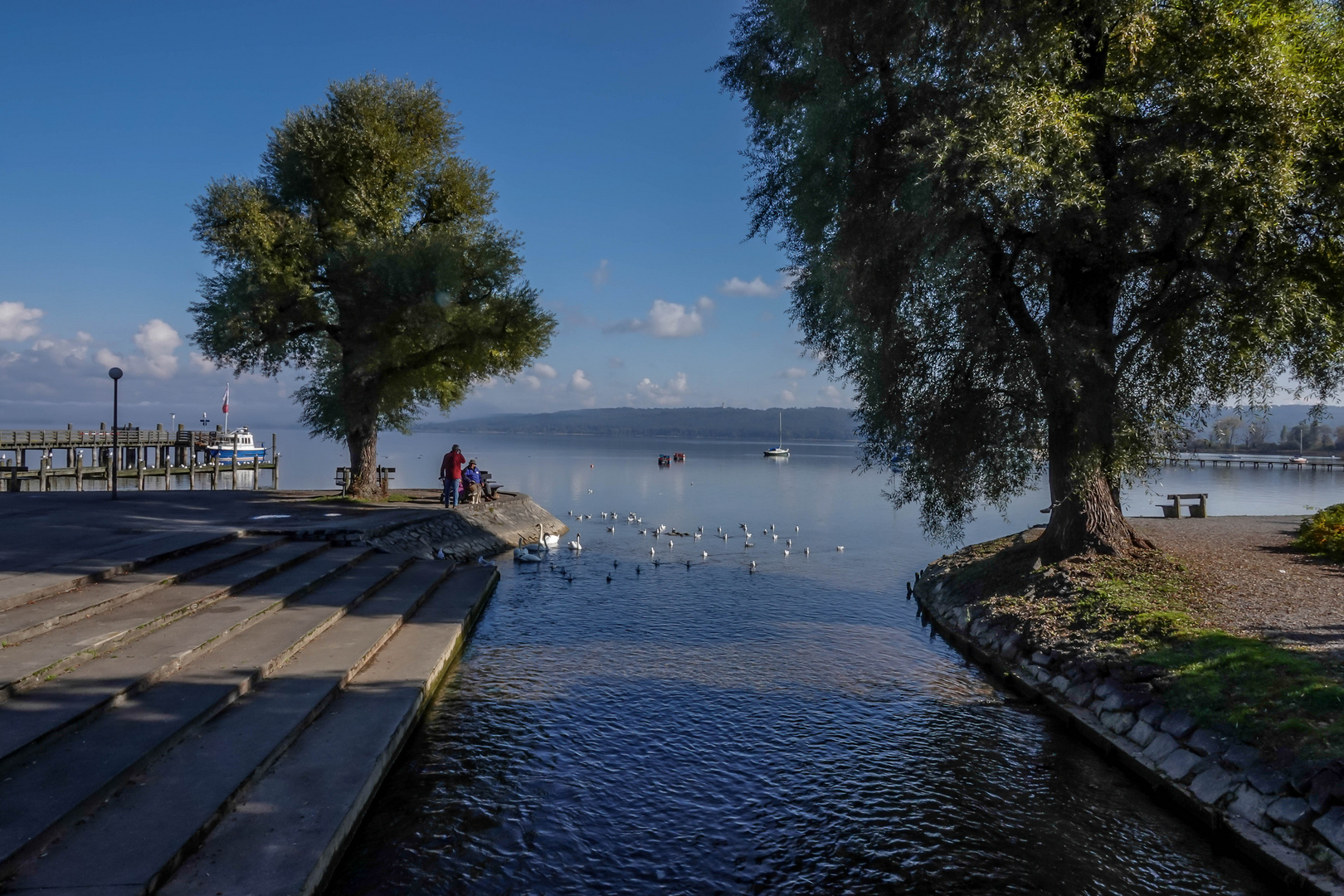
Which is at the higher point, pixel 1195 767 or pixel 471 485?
pixel 471 485

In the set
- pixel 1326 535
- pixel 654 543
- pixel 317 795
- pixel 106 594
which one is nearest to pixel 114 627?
pixel 106 594

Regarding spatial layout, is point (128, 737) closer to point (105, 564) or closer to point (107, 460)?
point (105, 564)

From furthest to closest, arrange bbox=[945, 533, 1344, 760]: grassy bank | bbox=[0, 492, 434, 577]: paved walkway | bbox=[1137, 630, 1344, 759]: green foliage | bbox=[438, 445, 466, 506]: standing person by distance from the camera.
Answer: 1. bbox=[438, 445, 466, 506]: standing person
2. bbox=[0, 492, 434, 577]: paved walkway
3. bbox=[945, 533, 1344, 760]: grassy bank
4. bbox=[1137, 630, 1344, 759]: green foliage

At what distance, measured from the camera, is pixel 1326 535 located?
1762cm

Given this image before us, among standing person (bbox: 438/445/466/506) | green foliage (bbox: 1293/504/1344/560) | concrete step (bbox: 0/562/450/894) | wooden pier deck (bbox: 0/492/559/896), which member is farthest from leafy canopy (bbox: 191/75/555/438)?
green foliage (bbox: 1293/504/1344/560)

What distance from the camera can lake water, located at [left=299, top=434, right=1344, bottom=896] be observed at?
7.21 metres

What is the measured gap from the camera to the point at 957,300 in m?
14.3

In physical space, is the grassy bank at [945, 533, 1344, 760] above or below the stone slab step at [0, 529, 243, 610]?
below

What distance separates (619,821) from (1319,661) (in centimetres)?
910

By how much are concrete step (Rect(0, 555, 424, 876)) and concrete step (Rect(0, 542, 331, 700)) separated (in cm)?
94

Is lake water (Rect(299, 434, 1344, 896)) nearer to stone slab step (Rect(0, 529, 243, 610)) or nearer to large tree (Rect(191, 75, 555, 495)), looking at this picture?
stone slab step (Rect(0, 529, 243, 610))

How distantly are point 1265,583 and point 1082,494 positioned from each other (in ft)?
11.9

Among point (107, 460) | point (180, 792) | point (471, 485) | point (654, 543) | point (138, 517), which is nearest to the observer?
point (180, 792)

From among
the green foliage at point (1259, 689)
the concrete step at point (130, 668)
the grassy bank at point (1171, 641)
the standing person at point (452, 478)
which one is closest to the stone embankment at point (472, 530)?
the standing person at point (452, 478)
